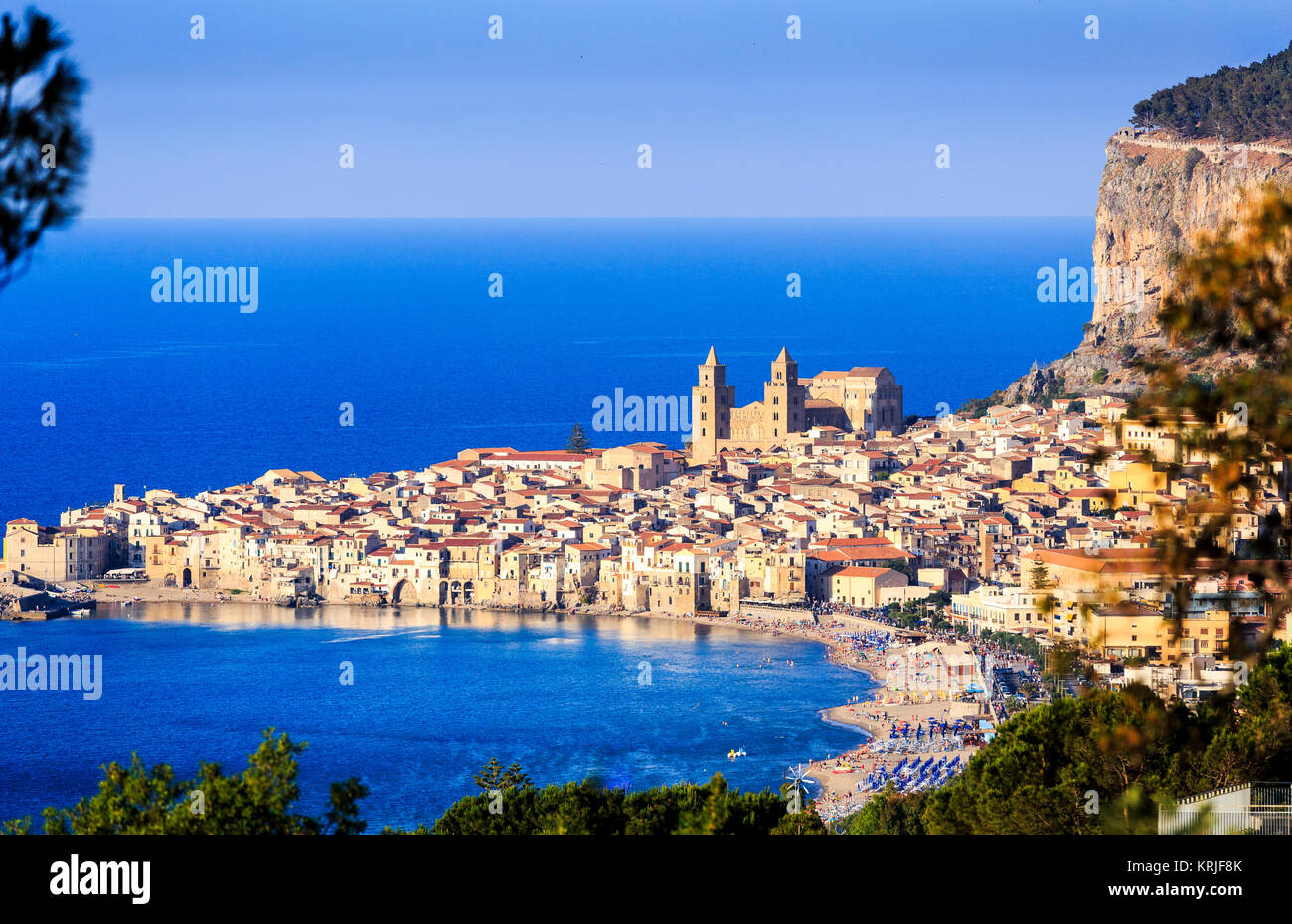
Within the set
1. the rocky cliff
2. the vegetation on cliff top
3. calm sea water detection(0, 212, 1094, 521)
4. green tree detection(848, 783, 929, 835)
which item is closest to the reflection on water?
green tree detection(848, 783, 929, 835)

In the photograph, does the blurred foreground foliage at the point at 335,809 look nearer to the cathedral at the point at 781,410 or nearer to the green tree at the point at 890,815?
the green tree at the point at 890,815

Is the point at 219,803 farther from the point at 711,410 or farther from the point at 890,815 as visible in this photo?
the point at 711,410

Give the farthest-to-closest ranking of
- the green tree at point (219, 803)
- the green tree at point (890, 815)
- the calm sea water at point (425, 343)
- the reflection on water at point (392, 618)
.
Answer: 1. the calm sea water at point (425, 343)
2. the reflection on water at point (392, 618)
3. the green tree at point (890, 815)
4. the green tree at point (219, 803)

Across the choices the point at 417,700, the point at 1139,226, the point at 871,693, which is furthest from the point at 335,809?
the point at 1139,226

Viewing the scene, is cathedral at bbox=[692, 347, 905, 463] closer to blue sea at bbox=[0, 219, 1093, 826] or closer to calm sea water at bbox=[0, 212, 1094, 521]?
calm sea water at bbox=[0, 212, 1094, 521]

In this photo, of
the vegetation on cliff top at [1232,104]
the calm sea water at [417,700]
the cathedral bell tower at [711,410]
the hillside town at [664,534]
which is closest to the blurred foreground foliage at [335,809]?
the calm sea water at [417,700]
